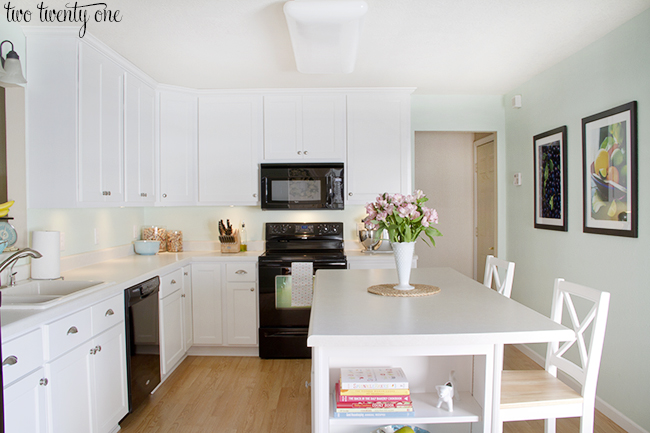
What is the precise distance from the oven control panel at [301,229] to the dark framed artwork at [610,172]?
2122mm

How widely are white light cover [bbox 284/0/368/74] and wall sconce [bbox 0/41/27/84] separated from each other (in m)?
1.43

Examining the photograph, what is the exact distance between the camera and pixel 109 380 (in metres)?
2.32

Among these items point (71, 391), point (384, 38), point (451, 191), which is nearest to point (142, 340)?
point (71, 391)

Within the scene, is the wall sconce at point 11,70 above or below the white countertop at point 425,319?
above

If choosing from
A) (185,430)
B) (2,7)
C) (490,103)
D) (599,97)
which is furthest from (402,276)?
(490,103)

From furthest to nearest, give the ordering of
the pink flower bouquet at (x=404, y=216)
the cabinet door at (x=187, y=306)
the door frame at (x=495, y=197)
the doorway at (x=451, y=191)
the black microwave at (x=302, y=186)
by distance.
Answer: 1. the doorway at (x=451, y=191)
2. the door frame at (x=495, y=197)
3. the black microwave at (x=302, y=186)
4. the cabinet door at (x=187, y=306)
5. the pink flower bouquet at (x=404, y=216)

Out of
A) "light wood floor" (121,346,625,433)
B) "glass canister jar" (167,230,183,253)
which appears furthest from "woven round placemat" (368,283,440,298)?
"glass canister jar" (167,230,183,253)

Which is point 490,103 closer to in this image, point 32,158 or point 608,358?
point 608,358

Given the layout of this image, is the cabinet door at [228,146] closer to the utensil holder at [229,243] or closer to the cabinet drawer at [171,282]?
the utensil holder at [229,243]

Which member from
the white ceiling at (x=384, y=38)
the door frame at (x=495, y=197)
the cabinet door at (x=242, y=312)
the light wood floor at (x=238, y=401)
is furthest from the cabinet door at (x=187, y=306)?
the door frame at (x=495, y=197)

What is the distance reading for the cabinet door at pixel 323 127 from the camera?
3.90 metres

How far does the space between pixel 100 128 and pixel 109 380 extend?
1.55 meters

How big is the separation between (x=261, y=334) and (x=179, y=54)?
7.62ft

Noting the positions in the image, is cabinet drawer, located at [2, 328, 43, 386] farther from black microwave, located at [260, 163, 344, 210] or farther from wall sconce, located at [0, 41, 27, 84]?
black microwave, located at [260, 163, 344, 210]
